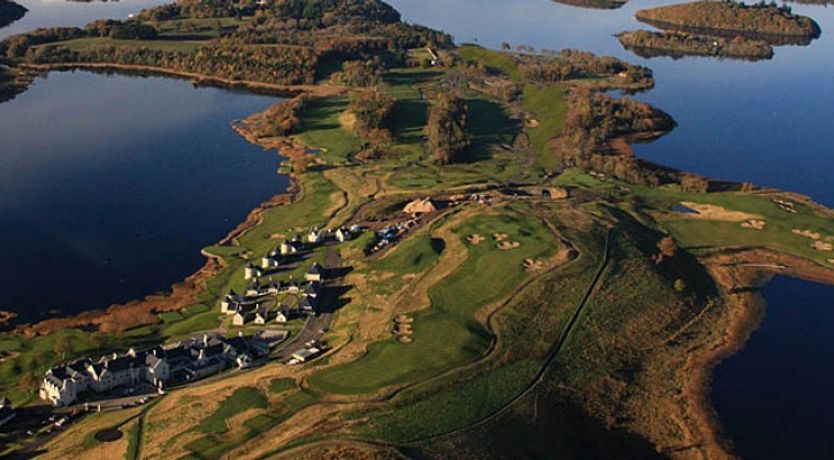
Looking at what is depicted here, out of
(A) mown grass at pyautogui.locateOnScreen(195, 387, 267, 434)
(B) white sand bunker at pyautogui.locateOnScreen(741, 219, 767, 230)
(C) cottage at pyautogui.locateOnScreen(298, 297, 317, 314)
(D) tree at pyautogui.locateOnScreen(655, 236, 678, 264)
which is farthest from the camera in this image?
(B) white sand bunker at pyautogui.locateOnScreen(741, 219, 767, 230)

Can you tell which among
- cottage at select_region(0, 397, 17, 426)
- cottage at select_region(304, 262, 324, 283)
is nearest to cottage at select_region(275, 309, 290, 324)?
cottage at select_region(304, 262, 324, 283)

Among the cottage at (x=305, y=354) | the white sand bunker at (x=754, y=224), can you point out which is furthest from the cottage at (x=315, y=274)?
the white sand bunker at (x=754, y=224)

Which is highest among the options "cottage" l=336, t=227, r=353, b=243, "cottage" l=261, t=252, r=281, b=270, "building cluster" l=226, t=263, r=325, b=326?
"cottage" l=336, t=227, r=353, b=243

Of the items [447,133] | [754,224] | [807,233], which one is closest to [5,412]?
[447,133]

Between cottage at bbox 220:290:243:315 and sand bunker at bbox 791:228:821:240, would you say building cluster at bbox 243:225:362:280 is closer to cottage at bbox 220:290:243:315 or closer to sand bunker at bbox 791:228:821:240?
cottage at bbox 220:290:243:315

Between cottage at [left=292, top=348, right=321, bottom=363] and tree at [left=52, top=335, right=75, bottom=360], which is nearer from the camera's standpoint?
cottage at [left=292, top=348, right=321, bottom=363]

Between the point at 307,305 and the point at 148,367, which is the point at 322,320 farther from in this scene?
the point at 148,367

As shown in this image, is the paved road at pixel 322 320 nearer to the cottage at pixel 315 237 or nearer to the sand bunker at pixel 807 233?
the cottage at pixel 315 237
